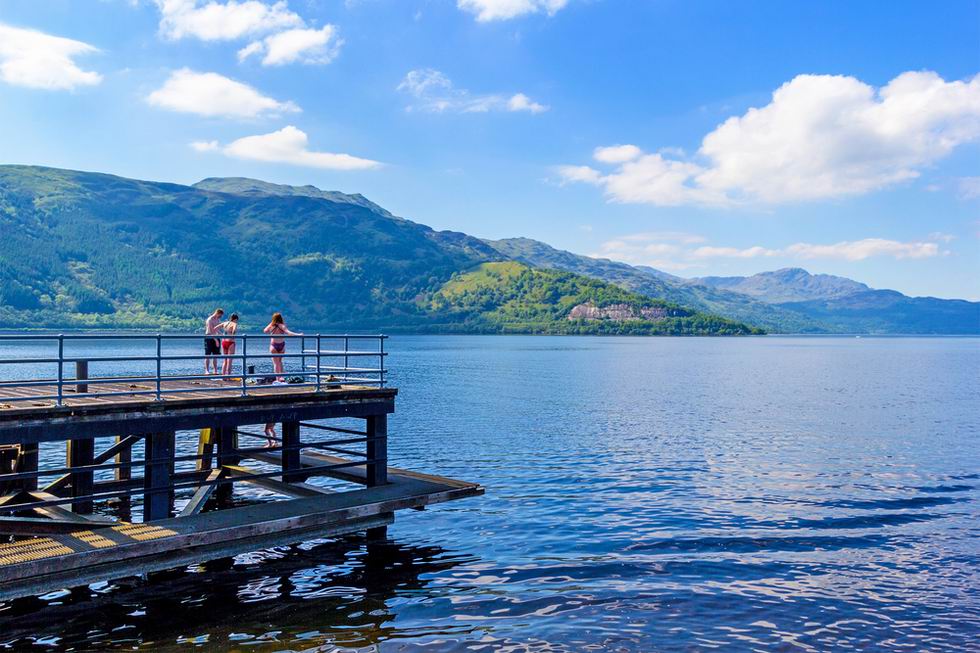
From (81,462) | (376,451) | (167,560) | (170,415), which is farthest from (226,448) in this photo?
(167,560)

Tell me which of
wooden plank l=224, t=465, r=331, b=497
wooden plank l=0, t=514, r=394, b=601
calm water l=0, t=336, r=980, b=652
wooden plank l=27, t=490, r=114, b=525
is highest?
wooden plank l=27, t=490, r=114, b=525

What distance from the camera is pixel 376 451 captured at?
2150cm

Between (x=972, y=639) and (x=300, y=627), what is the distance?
14344 millimetres

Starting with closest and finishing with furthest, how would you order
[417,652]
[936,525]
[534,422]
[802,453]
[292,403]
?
[417,652]
[292,403]
[936,525]
[802,453]
[534,422]

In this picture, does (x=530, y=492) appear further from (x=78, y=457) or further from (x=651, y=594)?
(x=78, y=457)

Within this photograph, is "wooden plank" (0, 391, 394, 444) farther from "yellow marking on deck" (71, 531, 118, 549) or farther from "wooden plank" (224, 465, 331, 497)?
"wooden plank" (224, 465, 331, 497)

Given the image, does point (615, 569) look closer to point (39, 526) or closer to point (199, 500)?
point (199, 500)

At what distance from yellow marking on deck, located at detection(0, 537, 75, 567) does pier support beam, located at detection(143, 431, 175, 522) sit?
6.51 ft

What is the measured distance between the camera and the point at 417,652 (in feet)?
48.9

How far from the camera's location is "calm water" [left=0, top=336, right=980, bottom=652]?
15.8m

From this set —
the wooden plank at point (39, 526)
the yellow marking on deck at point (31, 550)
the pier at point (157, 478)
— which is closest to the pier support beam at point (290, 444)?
the pier at point (157, 478)

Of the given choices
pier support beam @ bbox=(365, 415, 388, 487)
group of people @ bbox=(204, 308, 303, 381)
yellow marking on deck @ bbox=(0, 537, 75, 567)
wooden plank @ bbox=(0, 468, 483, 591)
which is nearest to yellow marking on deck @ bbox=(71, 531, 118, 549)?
wooden plank @ bbox=(0, 468, 483, 591)

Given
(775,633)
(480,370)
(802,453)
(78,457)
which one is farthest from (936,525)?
(480,370)

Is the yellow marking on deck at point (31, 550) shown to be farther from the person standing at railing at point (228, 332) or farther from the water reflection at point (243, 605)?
the person standing at railing at point (228, 332)
